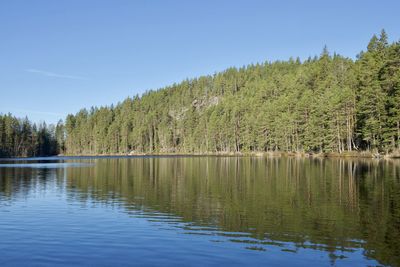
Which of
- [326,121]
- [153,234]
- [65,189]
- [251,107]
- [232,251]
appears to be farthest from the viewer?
[251,107]

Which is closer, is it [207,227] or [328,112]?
[207,227]

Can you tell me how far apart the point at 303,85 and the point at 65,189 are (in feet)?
423

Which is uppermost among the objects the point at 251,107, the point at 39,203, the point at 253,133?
the point at 251,107

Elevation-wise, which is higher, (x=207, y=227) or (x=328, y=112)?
(x=328, y=112)

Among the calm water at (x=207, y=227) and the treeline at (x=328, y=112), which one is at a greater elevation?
the treeline at (x=328, y=112)

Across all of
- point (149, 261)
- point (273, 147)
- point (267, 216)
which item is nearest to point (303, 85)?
point (273, 147)

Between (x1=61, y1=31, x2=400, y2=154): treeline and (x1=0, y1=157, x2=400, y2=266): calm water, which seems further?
(x1=61, y1=31, x2=400, y2=154): treeline

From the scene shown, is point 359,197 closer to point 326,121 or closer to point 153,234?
point 153,234

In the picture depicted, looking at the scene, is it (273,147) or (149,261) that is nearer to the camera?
(149,261)

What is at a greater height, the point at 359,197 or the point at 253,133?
the point at 253,133

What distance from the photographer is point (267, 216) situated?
2589cm

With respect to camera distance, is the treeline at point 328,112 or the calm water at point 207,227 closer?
the calm water at point 207,227

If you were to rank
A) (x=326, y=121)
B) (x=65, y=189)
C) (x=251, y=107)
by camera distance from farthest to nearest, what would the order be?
(x=251, y=107), (x=326, y=121), (x=65, y=189)

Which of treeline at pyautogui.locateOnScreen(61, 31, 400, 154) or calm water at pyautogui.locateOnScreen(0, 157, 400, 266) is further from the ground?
treeline at pyautogui.locateOnScreen(61, 31, 400, 154)
